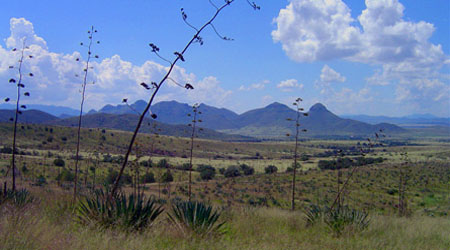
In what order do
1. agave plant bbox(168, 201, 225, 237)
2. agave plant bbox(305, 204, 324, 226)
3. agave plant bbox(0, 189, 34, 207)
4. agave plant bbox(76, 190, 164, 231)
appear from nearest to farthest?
agave plant bbox(76, 190, 164, 231)
agave plant bbox(168, 201, 225, 237)
agave plant bbox(0, 189, 34, 207)
agave plant bbox(305, 204, 324, 226)

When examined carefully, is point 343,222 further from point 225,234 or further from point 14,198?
point 14,198

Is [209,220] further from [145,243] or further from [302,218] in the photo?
[302,218]

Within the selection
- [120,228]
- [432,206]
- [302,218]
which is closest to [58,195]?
[120,228]

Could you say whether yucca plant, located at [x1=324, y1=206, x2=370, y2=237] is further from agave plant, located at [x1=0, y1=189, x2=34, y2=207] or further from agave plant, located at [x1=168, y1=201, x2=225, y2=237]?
agave plant, located at [x1=0, y1=189, x2=34, y2=207]

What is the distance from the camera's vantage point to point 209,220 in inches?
253

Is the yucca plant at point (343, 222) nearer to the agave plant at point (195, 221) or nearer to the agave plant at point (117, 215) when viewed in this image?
the agave plant at point (195, 221)

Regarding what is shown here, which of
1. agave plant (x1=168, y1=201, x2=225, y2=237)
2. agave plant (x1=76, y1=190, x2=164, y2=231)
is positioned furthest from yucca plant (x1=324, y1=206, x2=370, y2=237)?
agave plant (x1=76, y1=190, x2=164, y2=231)

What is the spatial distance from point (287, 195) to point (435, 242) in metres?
16.9

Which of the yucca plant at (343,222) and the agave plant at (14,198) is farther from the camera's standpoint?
the yucca plant at (343,222)

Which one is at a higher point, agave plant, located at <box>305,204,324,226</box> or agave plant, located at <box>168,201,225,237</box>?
agave plant, located at <box>168,201,225,237</box>

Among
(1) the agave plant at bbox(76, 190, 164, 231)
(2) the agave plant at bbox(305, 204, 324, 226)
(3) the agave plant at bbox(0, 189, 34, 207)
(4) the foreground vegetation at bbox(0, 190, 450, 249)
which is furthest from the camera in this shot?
(2) the agave plant at bbox(305, 204, 324, 226)

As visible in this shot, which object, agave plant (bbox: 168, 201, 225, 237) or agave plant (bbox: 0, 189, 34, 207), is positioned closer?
agave plant (bbox: 168, 201, 225, 237)

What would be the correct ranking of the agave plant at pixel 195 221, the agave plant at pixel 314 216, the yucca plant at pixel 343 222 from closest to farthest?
the agave plant at pixel 195 221 → the yucca plant at pixel 343 222 → the agave plant at pixel 314 216

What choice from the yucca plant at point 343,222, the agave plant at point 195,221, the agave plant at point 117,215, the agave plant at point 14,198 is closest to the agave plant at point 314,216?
the yucca plant at point 343,222
